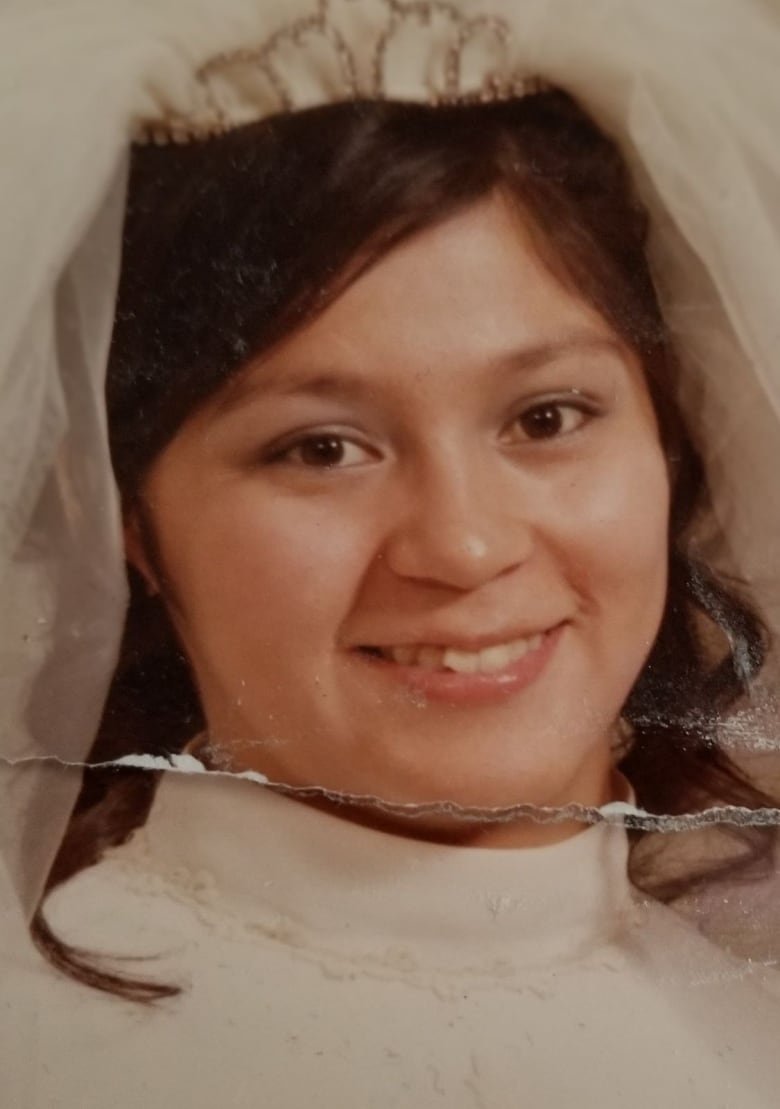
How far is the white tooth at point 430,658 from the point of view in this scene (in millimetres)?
712

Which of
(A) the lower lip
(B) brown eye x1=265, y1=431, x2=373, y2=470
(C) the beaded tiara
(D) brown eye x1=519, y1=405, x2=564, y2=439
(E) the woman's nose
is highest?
(C) the beaded tiara

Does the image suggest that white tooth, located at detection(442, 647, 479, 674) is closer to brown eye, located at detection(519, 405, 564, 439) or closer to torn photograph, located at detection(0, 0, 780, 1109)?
torn photograph, located at detection(0, 0, 780, 1109)

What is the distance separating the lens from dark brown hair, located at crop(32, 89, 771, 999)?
2.15ft

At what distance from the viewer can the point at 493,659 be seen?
716mm

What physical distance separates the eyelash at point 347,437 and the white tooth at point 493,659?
0.42 feet

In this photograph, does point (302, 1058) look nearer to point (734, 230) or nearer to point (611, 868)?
point (611, 868)

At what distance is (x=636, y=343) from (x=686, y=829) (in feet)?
1.03

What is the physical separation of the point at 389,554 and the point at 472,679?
0.09 meters

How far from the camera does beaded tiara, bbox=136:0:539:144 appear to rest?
65 centimetres

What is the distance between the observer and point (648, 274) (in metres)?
0.69

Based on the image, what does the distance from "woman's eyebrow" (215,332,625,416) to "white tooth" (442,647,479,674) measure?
0.17 m

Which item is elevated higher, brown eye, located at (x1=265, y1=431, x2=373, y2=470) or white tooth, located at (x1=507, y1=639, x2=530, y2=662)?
brown eye, located at (x1=265, y1=431, x2=373, y2=470)

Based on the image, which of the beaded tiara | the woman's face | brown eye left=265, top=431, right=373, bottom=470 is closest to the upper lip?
the woman's face

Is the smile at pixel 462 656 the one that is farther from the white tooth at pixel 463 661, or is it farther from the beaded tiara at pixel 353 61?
the beaded tiara at pixel 353 61
